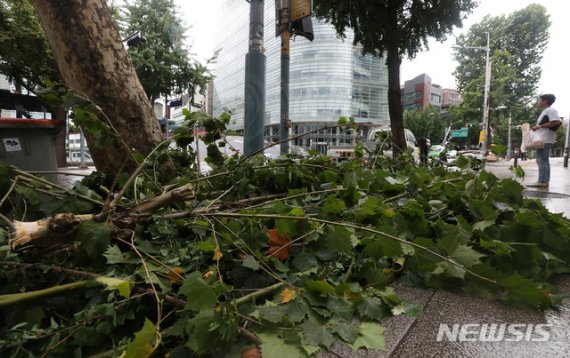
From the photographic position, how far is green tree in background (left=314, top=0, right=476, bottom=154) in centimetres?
779

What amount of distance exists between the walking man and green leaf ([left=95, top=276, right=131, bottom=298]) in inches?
293

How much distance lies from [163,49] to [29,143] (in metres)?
15.2

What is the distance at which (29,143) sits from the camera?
331cm

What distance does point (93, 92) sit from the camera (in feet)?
6.63

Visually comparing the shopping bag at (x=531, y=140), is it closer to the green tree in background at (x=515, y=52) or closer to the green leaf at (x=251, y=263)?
the green leaf at (x=251, y=263)

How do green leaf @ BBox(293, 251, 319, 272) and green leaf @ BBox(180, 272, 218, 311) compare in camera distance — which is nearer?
green leaf @ BBox(180, 272, 218, 311)

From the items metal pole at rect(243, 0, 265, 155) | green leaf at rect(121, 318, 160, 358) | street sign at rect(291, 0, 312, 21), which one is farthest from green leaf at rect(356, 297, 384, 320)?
street sign at rect(291, 0, 312, 21)

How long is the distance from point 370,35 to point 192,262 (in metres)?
9.32

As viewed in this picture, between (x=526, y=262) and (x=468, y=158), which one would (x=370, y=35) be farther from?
(x=526, y=262)

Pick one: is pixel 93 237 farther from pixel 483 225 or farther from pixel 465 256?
pixel 483 225

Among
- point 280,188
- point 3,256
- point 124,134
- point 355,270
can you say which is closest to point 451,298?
point 355,270

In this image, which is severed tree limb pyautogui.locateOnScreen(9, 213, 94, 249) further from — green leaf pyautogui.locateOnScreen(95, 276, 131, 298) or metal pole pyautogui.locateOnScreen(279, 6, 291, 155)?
metal pole pyautogui.locateOnScreen(279, 6, 291, 155)

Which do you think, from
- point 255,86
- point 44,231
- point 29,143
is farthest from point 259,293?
point 255,86

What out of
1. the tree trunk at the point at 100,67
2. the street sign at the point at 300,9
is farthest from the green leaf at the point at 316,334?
the street sign at the point at 300,9
